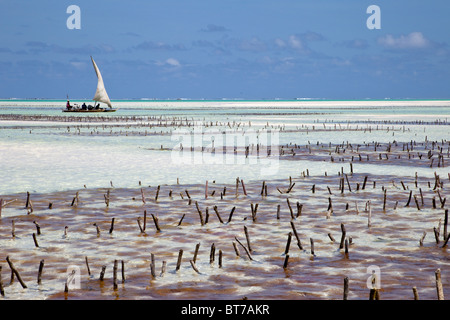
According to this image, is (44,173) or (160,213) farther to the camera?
(44,173)

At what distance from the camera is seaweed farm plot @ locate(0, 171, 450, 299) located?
8.12 m

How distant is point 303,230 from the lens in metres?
11.6

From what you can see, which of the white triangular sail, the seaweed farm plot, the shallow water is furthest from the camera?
the white triangular sail

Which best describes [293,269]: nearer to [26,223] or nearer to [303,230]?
[303,230]

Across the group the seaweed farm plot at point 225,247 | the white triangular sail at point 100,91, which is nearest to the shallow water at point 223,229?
the seaweed farm plot at point 225,247

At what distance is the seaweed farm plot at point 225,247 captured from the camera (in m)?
8.12

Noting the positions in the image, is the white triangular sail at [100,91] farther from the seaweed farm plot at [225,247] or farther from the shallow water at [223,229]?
the seaweed farm plot at [225,247]

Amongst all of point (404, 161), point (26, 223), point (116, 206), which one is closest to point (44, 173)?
point (116, 206)

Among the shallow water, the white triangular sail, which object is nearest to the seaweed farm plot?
the shallow water

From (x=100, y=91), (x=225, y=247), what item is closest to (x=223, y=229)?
(x=225, y=247)

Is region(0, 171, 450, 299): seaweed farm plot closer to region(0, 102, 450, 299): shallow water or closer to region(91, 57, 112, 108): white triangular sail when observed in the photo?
region(0, 102, 450, 299): shallow water

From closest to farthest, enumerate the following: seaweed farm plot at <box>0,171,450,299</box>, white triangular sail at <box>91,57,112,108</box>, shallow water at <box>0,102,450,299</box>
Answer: seaweed farm plot at <box>0,171,450,299</box>
shallow water at <box>0,102,450,299</box>
white triangular sail at <box>91,57,112,108</box>
